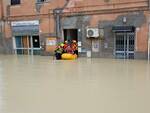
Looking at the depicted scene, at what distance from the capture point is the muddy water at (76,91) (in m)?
6.43

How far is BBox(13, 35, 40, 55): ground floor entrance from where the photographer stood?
20.2 m

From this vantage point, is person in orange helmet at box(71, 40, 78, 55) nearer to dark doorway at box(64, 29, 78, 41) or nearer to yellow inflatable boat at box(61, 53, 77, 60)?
yellow inflatable boat at box(61, 53, 77, 60)

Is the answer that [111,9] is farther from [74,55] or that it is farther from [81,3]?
[74,55]

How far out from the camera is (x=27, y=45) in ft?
67.7

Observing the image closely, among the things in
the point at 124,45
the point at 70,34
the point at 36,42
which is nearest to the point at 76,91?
the point at 124,45

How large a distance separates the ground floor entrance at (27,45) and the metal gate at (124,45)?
251 inches

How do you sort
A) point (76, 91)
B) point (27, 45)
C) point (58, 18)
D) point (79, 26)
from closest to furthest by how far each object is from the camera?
point (76, 91) < point (79, 26) < point (58, 18) < point (27, 45)

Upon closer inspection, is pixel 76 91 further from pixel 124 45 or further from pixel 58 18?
pixel 58 18

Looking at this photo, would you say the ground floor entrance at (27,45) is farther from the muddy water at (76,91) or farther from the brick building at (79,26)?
the muddy water at (76,91)

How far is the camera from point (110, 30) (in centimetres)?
1667

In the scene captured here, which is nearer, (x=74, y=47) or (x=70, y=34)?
(x=74, y=47)

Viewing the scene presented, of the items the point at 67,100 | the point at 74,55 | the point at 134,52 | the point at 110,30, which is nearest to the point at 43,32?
the point at 74,55

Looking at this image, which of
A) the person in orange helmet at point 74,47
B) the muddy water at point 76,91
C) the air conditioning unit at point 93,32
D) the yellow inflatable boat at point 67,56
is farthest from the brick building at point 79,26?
the muddy water at point 76,91

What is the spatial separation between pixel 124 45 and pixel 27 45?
26.0 ft
